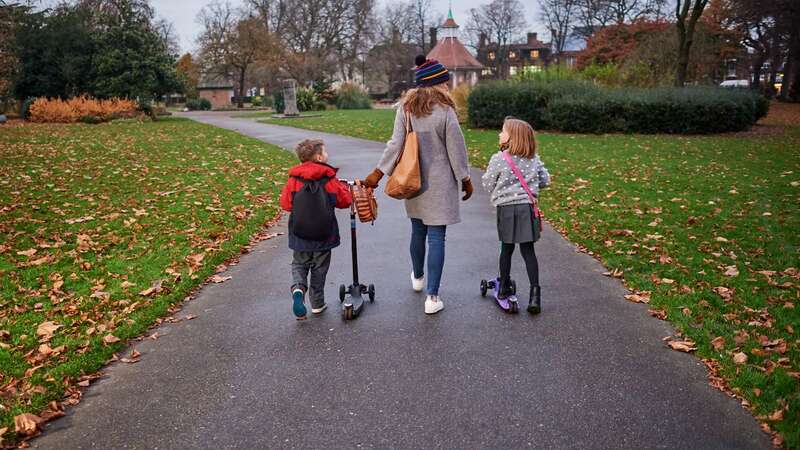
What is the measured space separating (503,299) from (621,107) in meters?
18.2

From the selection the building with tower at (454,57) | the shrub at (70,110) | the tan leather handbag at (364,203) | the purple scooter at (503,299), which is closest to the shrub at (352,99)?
the building with tower at (454,57)

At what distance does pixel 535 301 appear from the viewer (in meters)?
4.82

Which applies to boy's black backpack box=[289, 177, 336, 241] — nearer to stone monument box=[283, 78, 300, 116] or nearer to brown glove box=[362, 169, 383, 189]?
brown glove box=[362, 169, 383, 189]

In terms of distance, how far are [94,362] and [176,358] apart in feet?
1.79

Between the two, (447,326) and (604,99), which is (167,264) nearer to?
(447,326)

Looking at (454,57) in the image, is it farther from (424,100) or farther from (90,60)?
(424,100)

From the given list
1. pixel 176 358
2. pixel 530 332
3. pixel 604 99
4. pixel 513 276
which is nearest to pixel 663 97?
pixel 604 99

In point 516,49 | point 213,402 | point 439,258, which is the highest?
point 516,49

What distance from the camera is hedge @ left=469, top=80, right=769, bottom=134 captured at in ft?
67.5

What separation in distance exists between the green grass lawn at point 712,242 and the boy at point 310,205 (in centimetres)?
278

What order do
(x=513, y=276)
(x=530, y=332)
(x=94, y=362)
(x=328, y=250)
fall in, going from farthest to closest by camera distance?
(x=513, y=276), (x=328, y=250), (x=530, y=332), (x=94, y=362)

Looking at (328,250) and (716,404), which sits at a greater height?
(328,250)

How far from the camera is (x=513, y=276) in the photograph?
5.85 metres

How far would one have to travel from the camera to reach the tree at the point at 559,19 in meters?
62.0
